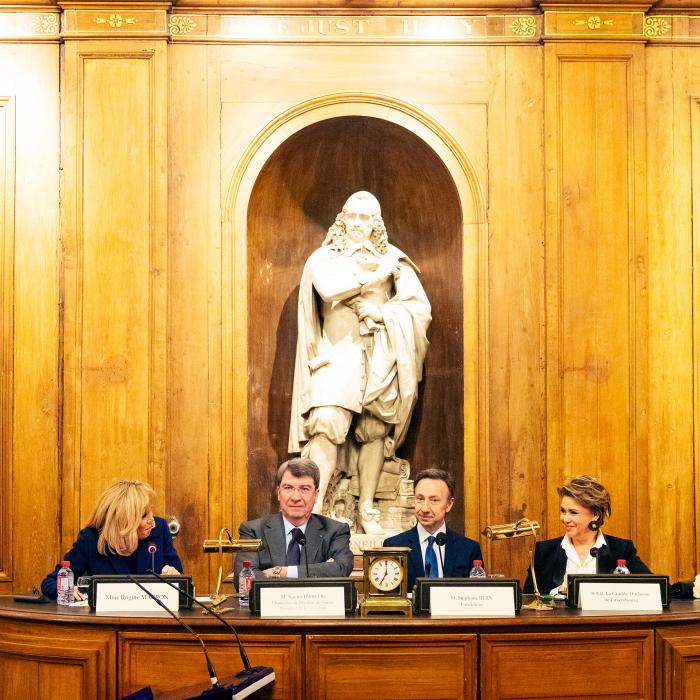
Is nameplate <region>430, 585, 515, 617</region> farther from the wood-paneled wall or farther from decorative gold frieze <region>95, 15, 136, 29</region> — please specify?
decorative gold frieze <region>95, 15, 136, 29</region>

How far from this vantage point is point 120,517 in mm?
4785

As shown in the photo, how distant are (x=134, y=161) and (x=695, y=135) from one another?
2.82m

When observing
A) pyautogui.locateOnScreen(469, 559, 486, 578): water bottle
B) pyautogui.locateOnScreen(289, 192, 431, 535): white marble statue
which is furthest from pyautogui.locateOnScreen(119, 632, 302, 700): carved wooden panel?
pyautogui.locateOnScreen(289, 192, 431, 535): white marble statue

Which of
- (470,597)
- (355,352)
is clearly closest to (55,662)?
(470,597)

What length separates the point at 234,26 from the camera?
636 cm

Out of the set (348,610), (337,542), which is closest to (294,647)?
(348,610)

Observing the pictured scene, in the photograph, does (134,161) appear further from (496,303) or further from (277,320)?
(496,303)

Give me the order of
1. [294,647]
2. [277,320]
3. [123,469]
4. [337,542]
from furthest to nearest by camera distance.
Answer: [277,320] < [123,469] < [337,542] < [294,647]

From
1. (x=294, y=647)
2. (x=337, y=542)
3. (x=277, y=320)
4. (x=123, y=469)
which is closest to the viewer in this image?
(x=294, y=647)

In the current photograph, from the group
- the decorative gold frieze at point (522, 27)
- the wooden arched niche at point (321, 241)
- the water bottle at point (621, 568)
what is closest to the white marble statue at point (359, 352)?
the wooden arched niche at point (321, 241)

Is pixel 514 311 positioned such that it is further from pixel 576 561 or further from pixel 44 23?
pixel 44 23

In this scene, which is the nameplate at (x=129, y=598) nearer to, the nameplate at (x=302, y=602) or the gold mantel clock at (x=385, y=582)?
the nameplate at (x=302, y=602)

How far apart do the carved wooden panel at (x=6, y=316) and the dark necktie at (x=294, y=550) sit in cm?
195

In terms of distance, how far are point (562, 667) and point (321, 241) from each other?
3.30 meters
